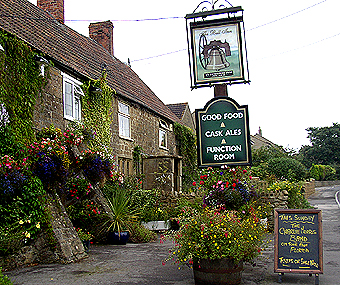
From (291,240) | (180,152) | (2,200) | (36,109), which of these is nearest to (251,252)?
(291,240)

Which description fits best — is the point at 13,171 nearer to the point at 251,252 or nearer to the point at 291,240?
the point at 251,252

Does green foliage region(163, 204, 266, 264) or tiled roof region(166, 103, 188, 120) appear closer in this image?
green foliage region(163, 204, 266, 264)

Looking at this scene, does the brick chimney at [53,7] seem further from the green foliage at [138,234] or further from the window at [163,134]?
the green foliage at [138,234]

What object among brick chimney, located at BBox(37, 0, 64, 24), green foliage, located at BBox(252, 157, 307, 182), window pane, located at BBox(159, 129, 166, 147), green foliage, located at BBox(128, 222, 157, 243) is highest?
brick chimney, located at BBox(37, 0, 64, 24)

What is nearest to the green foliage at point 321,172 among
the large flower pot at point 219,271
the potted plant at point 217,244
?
the potted plant at point 217,244

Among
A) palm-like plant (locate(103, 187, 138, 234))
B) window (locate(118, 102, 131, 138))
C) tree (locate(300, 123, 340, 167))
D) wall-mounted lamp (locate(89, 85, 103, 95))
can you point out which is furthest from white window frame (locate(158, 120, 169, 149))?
tree (locate(300, 123, 340, 167))

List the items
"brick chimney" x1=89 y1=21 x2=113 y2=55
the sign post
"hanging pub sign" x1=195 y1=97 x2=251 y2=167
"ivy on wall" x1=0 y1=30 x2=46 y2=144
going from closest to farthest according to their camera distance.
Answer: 1. the sign post
2. "hanging pub sign" x1=195 y1=97 x2=251 y2=167
3. "ivy on wall" x1=0 y1=30 x2=46 y2=144
4. "brick chimney" x1=89 y1=21 x2=113 y2=55

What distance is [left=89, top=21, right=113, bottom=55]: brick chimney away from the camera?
21375 millimetres

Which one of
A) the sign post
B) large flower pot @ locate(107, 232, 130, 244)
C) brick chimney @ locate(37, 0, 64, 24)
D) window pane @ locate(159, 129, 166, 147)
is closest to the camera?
the sign post

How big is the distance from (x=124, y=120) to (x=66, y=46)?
149 inches

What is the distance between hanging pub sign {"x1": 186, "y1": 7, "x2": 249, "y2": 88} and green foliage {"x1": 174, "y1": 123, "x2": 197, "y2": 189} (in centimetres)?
1420

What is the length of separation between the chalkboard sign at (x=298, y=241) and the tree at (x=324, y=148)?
188 feet

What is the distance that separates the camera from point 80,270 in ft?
25.1

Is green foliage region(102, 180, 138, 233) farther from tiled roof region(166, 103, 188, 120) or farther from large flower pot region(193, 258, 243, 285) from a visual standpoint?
tiled roof region(166, 103, 188, 120)
